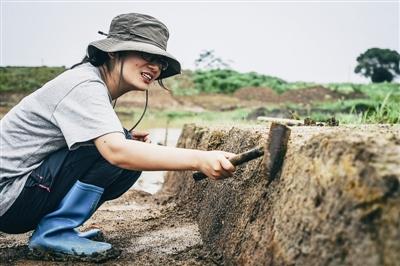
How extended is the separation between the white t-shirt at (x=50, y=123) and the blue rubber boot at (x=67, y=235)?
0.58ft

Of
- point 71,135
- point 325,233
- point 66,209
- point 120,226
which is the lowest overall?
point 120,226

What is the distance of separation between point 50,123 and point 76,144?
198mm

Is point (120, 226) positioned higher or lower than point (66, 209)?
lower

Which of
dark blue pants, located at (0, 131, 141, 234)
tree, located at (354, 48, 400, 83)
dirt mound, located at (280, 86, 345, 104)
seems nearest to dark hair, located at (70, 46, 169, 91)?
dark blue pants, located at (0, 131, 141, 234)

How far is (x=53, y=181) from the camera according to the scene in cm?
171

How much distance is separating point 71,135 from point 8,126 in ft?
1.21

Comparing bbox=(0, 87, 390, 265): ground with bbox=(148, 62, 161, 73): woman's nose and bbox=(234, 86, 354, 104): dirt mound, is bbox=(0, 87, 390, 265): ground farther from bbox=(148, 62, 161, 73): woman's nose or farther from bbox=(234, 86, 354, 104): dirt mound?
bbox=(234, 86, 354, 104): dirt mound

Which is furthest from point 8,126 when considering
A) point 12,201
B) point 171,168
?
point 171,168

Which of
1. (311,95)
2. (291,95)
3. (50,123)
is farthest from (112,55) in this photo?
(291,95)

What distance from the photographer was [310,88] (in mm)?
23703

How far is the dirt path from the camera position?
5.76 feet

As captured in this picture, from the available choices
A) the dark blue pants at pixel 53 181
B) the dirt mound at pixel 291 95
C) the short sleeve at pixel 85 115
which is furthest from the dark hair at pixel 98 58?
the dirt mound at pixel 291 95

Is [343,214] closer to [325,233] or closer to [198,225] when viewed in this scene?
[325,233]

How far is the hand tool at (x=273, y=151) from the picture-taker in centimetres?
127
